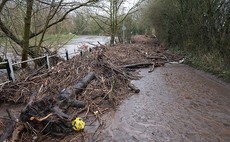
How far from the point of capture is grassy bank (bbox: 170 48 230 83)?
8.05 metres

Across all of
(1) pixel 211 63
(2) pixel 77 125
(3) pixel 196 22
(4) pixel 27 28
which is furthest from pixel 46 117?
(3) pixel 196 22

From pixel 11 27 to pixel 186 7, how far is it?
10624mm

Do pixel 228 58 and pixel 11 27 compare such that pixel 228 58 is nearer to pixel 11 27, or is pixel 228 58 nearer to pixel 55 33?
pixel 55 33

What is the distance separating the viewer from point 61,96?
471 cm

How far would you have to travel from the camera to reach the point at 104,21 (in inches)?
844

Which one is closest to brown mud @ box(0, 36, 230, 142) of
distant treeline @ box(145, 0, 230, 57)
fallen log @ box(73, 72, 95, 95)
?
fallen log @ box(73, 72, 95, 95)

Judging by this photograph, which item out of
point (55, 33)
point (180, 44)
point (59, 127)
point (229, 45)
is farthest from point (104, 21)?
point (59, 127)

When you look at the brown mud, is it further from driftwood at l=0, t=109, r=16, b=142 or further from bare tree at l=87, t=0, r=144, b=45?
bare tree at l=87, t=0, r=144, b=45

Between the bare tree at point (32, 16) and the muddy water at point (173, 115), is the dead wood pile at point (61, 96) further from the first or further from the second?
the bare tree at point (32, 16)

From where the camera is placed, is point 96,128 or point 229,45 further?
point 229,45

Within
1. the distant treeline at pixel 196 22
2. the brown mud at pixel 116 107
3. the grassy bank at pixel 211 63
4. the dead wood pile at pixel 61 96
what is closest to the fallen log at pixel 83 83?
the dead wood pile at pixel 61 96

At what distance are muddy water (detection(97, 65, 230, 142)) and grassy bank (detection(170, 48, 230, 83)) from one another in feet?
2.03

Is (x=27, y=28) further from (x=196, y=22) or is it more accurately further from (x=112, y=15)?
(x=112, y=15)

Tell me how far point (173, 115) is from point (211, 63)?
5.63 m
